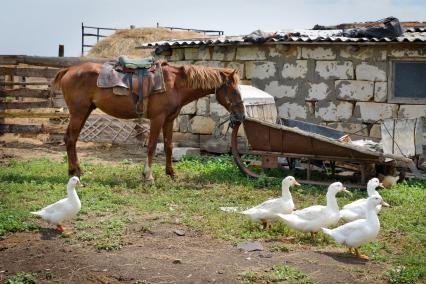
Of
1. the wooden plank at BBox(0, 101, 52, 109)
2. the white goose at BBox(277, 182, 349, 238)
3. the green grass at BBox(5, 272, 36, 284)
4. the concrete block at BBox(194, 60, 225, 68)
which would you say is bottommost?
the green grass at BBox(5, 272, 36, 284)

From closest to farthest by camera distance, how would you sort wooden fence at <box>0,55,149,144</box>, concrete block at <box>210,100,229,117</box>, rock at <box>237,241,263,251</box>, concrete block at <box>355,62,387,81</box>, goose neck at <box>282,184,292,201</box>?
1. rock at <box>237,241,263,251</box>
2. goose neck at <box>282,184,292,201</box>
3. concrete block at <box>355,62,387,81</box>
4. concrete block at <box>210,100,229,117</box>
5. wooden fence at <box>0,55,149,144</box>

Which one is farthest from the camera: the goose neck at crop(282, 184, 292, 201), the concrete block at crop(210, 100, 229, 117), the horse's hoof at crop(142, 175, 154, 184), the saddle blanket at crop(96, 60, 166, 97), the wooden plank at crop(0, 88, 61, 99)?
the wooden plank at crop(0, 88, 61, 99)

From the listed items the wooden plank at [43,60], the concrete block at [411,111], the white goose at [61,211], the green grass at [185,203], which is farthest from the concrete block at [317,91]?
the white goose at [61,211]

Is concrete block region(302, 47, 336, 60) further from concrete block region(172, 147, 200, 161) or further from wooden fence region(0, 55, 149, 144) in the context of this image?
wooden fence region(0, 55, 149, 144)

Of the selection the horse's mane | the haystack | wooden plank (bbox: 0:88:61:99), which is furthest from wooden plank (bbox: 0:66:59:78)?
the haystack

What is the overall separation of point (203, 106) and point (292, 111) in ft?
6.79

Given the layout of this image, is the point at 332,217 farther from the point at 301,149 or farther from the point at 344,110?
the point at 344,110

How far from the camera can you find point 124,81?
10844 mm

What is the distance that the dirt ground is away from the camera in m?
6.18

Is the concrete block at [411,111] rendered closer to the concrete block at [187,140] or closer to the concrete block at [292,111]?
the concrete block at [292,111]

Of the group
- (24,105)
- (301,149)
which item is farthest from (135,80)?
(24,105)

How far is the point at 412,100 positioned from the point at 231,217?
231 inches

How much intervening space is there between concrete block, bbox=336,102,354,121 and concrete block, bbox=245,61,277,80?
61.5 inches

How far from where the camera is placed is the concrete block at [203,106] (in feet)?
47.2
